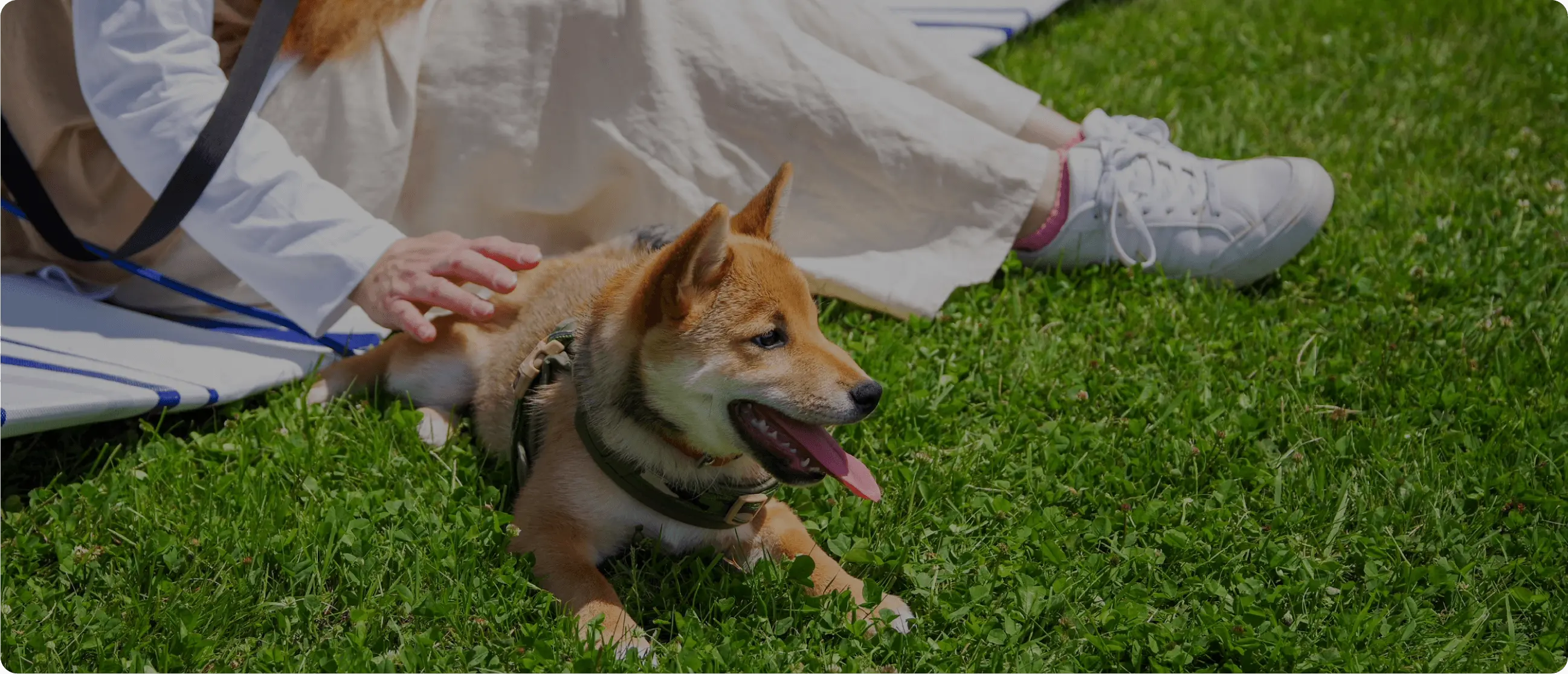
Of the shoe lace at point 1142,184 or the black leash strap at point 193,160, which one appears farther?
the shoe lace at point 1142,184

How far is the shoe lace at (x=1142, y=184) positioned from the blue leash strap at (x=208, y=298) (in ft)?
8.78

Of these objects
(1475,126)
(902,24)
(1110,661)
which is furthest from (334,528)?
(1475,126)

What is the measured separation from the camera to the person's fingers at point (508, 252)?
339 cm

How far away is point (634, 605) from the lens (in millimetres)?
2914

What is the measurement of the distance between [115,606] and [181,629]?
27 cm

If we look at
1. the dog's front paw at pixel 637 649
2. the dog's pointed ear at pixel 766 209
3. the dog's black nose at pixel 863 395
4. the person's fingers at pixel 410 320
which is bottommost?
the dog's front paw at pixel 637 649

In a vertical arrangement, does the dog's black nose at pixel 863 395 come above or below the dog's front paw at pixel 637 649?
above

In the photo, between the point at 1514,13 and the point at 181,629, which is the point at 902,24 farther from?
the point at 1514,13

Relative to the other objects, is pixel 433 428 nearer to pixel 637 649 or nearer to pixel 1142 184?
pixel 637 649

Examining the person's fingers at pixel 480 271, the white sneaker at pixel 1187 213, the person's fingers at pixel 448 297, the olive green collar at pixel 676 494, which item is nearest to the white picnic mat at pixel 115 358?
the person's fingers at pixel 448 297

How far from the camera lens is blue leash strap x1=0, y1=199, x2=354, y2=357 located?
379 cm

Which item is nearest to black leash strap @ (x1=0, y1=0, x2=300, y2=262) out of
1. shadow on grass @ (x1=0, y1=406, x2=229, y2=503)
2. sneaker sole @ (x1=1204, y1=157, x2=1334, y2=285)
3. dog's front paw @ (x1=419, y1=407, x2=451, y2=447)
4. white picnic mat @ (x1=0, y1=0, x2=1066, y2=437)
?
white picnic mat @ (x1=0, y1=0, x2=1066, y2=437)

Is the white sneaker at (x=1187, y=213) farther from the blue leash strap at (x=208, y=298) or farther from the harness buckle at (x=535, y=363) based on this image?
the blue leash strap at (x=208, y=298)

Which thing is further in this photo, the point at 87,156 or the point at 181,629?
the point at 87,156
